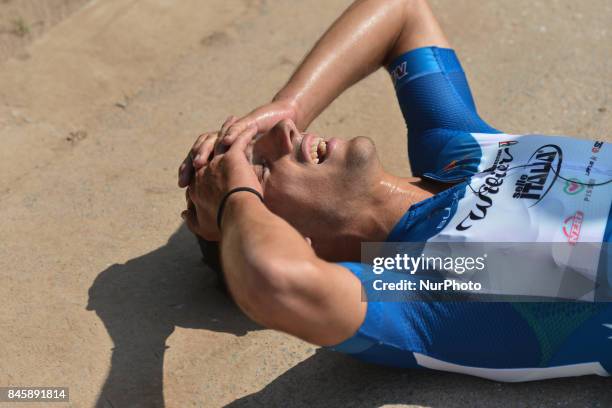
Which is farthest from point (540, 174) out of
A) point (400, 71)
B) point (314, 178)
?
point (400, 71)

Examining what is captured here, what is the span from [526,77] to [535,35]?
41cm

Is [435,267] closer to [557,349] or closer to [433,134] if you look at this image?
[557,349]

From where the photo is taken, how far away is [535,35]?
15.4ft

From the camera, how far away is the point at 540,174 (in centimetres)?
279

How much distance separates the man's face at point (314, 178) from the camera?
2.79 m

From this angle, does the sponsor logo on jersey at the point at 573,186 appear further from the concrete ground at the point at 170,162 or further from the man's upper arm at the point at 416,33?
the man's upper arm at the point at 416,33

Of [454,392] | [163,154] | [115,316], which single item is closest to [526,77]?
[163,154]

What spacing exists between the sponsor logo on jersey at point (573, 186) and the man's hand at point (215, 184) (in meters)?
1.01

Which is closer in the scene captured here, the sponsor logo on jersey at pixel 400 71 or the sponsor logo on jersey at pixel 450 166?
the sponsor logo on jersey at pixel 450 166

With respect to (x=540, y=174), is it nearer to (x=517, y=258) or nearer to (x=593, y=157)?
(x=593, y=157)

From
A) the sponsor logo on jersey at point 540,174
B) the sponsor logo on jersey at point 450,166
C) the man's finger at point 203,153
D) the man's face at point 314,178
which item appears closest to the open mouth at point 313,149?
the man's face at point 314,178

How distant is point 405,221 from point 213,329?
2.92ft

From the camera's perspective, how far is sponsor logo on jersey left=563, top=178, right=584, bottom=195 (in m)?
2.71

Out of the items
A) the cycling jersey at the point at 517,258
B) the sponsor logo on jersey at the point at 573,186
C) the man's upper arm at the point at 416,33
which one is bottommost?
the cycling jersey at the point at 517,258
